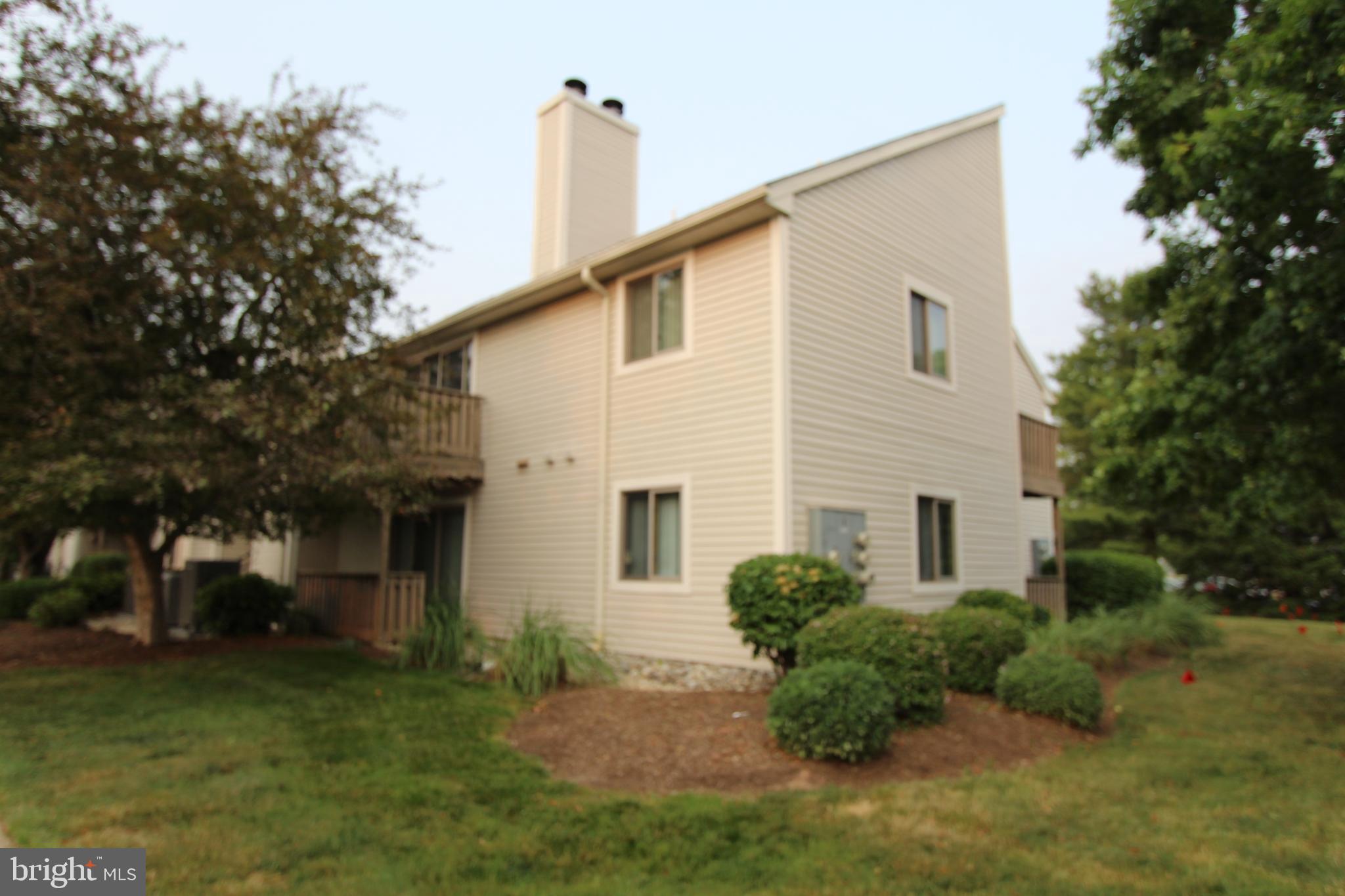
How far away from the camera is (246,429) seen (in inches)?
317

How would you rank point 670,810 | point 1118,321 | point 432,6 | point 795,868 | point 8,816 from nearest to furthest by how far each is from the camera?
1. point 795,868
2. point 8,816
3. point 670,810
4. point 432,6
5. point 1118,321

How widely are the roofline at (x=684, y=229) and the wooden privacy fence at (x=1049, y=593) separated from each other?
7675 millimetres

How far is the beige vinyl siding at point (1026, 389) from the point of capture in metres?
17.9

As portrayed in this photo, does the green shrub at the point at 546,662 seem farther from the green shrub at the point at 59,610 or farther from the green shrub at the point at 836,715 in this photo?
the green shrub at the point at 59,610

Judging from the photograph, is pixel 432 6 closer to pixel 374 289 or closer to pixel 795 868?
pixel 374 289

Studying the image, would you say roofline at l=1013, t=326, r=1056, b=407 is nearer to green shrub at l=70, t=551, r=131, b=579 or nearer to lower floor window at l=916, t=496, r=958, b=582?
lower floor window at l=916, t=496, r=958, b=582

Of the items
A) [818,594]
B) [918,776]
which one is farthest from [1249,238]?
[918,776]

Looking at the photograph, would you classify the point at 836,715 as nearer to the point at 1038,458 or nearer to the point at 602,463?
the point at 602,463

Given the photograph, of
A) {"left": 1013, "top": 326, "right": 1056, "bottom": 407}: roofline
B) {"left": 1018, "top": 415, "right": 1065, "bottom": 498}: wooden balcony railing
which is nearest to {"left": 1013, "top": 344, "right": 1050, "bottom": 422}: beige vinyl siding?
{"left": 1013, "top": 326, "right": 1056, "bottom": 407}: roofline

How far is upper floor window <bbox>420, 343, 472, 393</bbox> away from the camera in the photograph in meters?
14.1

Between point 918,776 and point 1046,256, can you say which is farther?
point 1046,256

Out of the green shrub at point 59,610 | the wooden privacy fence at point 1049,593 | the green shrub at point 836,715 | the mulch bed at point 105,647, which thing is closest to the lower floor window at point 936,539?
the wooden privacy fence at point 1049,593

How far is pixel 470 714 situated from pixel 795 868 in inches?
164

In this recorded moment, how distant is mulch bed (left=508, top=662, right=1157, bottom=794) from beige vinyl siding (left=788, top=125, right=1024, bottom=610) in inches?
102
